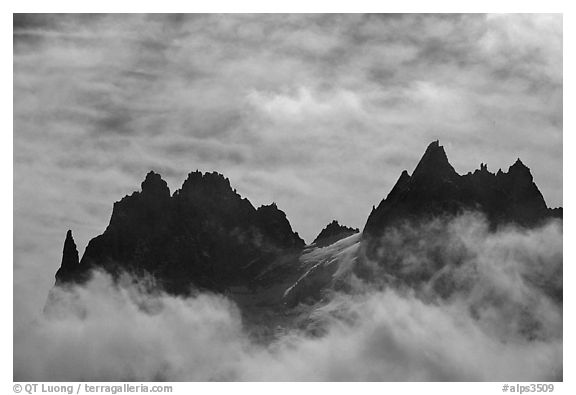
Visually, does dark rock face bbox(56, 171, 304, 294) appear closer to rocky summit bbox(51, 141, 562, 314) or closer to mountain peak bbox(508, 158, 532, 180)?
rocky summit bbox(51, 141, 562, 314)

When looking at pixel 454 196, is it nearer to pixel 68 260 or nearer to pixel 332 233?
pixel 332 233

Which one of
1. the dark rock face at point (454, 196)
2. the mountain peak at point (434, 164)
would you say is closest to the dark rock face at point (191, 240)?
the dark rock face at point (454, 196)

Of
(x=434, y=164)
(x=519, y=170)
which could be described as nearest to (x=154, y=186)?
(x=434, y=164)

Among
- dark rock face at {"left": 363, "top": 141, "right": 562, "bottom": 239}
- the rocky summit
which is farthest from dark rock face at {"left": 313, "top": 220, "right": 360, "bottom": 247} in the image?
dark rock face at {"left": 363, "top": 141, "right": 562, "bottom": 239}

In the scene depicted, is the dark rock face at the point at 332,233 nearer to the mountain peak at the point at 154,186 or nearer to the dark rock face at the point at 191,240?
the dark rock face at the point at 191,240
